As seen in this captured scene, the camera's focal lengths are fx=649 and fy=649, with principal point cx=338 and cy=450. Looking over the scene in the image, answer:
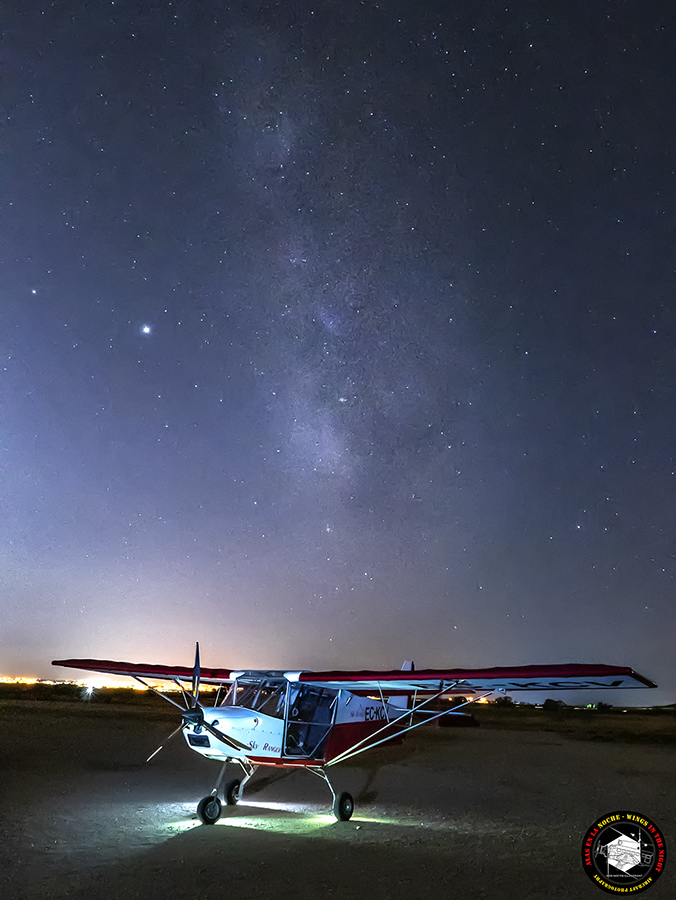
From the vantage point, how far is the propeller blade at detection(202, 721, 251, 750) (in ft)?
39.0

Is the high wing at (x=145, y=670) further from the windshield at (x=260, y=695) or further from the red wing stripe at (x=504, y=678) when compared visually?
the red wing stripe at (x=504, y=678)

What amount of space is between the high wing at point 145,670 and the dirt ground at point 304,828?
8.31 feet

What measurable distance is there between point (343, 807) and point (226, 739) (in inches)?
111

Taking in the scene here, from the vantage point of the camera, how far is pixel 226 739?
12.1m

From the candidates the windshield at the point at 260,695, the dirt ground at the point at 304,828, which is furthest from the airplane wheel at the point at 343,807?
the windshield at the point at 260,695

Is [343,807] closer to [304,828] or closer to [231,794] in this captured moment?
[304,828]

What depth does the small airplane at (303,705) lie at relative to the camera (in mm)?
11875

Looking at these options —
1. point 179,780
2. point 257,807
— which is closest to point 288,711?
point 257,807
